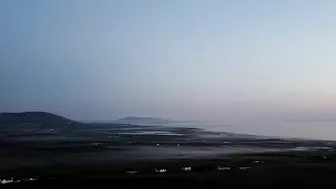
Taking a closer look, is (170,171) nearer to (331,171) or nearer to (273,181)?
(273,181)

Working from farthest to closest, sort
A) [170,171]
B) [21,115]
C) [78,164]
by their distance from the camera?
1. [21,115]
2. [78,164]
3. [170,171]

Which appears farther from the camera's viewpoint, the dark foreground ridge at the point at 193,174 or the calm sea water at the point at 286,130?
the calm sea water at the point at 286,130

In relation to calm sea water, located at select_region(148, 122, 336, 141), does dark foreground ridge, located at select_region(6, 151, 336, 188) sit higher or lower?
lower

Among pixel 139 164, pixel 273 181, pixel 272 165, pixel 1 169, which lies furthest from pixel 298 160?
pixel 1 169

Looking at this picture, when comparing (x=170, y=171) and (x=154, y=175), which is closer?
(x=154, y=175)

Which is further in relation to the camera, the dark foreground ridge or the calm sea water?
the calm sea water

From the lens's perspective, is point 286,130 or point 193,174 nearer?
point 193,174

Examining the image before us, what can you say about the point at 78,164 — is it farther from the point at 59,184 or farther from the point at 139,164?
the point at 59,184

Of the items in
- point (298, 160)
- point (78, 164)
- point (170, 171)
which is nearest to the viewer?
point (170, 171)

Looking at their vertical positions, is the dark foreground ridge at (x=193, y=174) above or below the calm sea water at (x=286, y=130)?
below

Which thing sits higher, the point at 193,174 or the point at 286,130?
the point at 286,130
